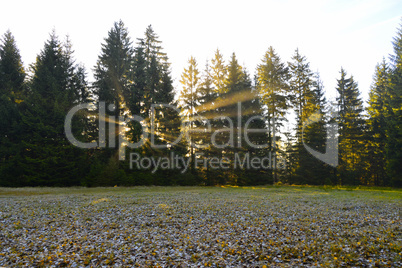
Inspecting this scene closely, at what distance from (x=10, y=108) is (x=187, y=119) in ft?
64.2

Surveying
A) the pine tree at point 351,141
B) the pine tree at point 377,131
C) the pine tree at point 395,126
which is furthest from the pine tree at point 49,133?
the pine tree at point 377,131

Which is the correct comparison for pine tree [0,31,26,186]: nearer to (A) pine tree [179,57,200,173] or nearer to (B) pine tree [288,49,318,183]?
(A) pine tree [179,57,200,173]

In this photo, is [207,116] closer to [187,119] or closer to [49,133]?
[187,119]

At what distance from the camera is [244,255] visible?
6090 mm

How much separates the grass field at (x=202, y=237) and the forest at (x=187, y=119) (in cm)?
1687

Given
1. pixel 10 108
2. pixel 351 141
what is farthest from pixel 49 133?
pixel 351 141

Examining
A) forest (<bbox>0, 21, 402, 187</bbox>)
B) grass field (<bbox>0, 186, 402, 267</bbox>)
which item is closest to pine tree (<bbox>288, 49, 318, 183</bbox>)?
forest (<bbox>0, 21, 402, 187</bbox>)

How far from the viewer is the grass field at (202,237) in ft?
19.2

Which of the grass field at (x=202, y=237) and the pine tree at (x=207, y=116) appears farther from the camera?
the pine tree at (x=207, y=116)

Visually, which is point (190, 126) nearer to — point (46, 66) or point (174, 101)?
point (174, 101)

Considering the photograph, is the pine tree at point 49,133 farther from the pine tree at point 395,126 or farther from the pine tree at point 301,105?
the pine tree at point 395,126

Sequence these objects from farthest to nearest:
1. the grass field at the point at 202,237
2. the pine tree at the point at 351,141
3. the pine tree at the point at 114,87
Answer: the pine tree at the point at 351,141, the pine tree at the point at 114,87, the grass field at the point at 202,237

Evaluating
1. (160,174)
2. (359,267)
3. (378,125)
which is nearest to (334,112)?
(378,125)

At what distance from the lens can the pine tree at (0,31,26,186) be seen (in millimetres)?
25719
